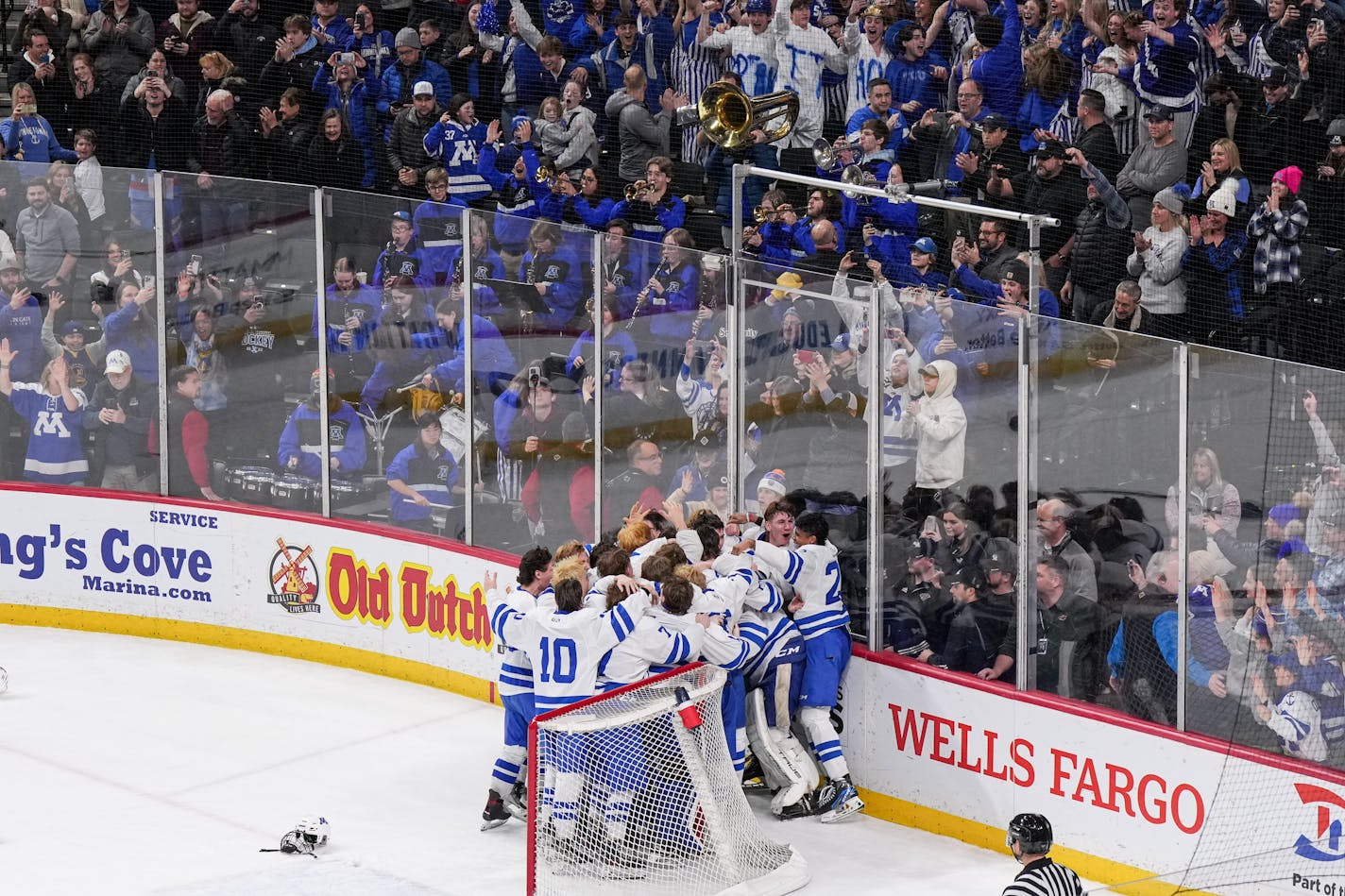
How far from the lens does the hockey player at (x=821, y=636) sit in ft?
26.9

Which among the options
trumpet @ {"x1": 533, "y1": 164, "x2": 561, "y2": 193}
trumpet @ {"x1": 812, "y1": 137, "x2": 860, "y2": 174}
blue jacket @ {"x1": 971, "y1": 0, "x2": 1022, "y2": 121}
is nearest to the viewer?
trumpet @ {"x1": 812, "y1": 137, "x2": 860, "y2": 174}

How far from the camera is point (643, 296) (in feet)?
29.4

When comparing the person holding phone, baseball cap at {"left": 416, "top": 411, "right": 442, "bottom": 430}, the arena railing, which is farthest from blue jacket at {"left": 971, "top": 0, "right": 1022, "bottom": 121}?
the person holding phone

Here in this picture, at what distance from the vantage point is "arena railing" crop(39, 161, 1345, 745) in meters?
7.01

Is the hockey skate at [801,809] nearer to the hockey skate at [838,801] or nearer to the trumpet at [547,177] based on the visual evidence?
the hockey skate at [838,801]

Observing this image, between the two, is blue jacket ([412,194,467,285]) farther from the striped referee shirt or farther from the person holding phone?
the striped referee shirt

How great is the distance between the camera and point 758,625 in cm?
820

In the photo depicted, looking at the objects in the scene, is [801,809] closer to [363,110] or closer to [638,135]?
[638,135]

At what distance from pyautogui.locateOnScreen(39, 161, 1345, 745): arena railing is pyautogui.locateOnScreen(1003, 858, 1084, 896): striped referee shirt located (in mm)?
1451

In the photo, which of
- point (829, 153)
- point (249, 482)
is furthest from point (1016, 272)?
point (249, 482)

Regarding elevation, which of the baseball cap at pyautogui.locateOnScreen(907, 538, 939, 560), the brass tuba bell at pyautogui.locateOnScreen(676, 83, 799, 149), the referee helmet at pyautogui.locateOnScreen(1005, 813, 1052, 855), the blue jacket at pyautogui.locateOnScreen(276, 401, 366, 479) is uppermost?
the brass tuba bell at pyautogui.locateOnScreen(676, 83, 799, 149)

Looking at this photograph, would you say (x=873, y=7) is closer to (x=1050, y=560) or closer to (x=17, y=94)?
(x=1050, y=560)

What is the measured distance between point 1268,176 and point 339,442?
194 inches

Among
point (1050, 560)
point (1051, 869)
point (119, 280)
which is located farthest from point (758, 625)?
point (119, 280)
